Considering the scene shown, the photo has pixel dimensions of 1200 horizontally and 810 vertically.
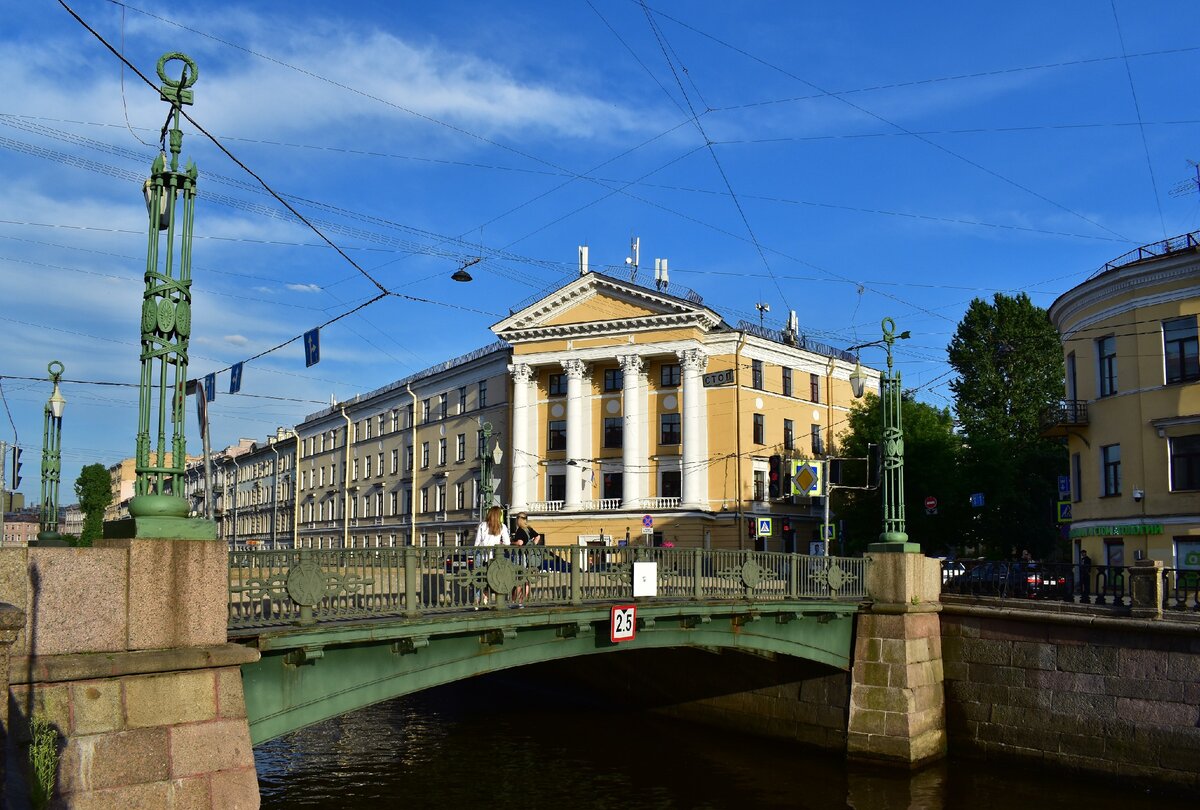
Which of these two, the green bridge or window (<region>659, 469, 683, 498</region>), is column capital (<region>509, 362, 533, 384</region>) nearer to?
window (<region>659, 469, 683, 498</region>)

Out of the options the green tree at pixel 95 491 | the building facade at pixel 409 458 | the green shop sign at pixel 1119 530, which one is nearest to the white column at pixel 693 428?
the building facade at pixel 409 458

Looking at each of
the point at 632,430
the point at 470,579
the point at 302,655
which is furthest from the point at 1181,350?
the point at 632,430

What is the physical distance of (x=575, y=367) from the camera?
51.3 m

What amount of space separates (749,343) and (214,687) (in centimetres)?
4197

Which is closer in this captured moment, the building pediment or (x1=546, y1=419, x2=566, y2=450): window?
the building pediment

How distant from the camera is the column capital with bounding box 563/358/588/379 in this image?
168 feet

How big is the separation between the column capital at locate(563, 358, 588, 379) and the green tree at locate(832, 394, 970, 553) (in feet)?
44.4

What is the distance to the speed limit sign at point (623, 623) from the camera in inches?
584

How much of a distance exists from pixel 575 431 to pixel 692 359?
7.19m

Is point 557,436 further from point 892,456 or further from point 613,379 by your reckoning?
point 892,456

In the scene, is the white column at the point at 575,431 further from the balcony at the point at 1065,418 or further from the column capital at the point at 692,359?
the balcony at the point at 1065,418

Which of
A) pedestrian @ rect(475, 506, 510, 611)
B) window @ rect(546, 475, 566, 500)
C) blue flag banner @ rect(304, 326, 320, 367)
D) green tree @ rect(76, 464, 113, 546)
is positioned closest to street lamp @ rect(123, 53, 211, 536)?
pedestrian @ rect(475, 506, 510, 611)

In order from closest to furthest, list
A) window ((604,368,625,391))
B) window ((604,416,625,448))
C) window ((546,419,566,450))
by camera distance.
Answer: window ((604,416,625,448)) < window ((604,368,625,391)) < window ((546,419,566,450))

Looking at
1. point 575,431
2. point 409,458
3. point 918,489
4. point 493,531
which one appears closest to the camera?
point 493,531
